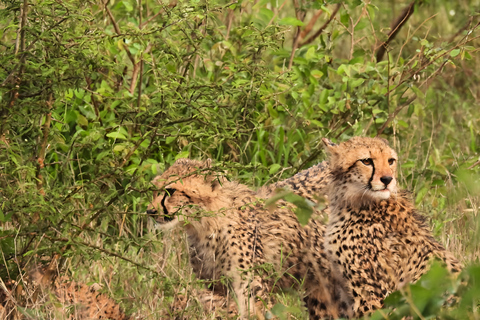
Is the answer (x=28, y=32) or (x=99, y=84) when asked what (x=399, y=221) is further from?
(x=99, y=84)

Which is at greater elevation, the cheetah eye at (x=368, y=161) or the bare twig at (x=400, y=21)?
the bare twig at (x=400, y=21)

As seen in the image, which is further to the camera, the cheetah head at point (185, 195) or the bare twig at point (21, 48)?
the cheetah head at point (185, 195)

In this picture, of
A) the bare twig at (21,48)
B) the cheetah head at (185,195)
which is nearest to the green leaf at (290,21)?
the cheetah head at (185,195)

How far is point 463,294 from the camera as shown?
107 inches

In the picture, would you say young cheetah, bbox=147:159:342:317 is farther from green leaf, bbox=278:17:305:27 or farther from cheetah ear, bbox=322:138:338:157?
green leaf, bbox=278:17:305:27

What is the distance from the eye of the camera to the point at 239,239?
448 centimetres

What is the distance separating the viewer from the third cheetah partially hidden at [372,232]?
394 centimetres

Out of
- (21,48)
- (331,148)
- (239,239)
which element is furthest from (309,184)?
(21,48)

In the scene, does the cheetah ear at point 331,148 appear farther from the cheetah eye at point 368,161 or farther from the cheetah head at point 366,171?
the cheetah eye at point 368,161

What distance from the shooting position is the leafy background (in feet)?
12.9

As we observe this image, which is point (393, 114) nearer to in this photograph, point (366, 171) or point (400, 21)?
point (400, 21)

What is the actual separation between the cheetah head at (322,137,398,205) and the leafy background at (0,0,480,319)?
37 centimetres

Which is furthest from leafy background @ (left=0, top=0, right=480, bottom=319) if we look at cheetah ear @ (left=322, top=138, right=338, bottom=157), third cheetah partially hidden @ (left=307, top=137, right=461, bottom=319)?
cheetah ear @ (left=322, top=138, right=338, bottom=157)

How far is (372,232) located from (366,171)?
1.06 feet
